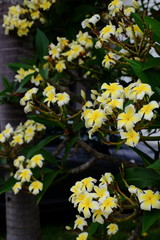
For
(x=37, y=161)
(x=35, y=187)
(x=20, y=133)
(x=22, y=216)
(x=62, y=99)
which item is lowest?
(x=22, y=216)

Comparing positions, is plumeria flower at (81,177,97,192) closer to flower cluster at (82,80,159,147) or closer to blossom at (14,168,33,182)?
flower cluster at (82,80,159,147)

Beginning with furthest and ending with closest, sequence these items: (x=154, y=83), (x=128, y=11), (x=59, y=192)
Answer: (x=59, y=192)
(x=128, y=11)
(x=154, y=83)

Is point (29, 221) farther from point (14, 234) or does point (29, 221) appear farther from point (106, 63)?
point (106, 63)

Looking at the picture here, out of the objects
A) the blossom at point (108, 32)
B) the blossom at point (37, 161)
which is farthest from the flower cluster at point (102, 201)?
the blossom at point (37, 161)

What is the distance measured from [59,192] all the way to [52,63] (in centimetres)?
228

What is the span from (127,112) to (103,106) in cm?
16

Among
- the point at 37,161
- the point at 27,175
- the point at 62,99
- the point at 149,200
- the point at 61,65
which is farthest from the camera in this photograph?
the point at 61,65

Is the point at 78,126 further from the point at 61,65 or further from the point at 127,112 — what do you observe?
the point at 127,112

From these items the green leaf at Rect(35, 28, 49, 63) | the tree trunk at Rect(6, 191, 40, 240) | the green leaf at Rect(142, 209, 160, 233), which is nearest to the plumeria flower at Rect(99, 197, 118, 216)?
the green leaf at Rect(142, 209, 160, 233)

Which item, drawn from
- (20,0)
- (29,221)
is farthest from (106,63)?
(29,221)

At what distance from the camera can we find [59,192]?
396 cm

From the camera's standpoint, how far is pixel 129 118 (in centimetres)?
96

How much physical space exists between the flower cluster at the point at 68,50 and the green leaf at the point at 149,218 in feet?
3.06

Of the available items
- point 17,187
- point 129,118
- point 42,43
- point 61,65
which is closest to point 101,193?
point 129,118
